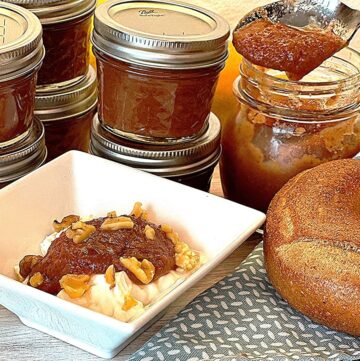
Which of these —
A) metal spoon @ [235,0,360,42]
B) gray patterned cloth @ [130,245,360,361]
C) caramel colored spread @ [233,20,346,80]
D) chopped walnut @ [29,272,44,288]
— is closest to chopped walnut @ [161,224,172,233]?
gray patterned cloth @ [130,245,360,361]

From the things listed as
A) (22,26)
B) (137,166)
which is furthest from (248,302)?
(22,26)

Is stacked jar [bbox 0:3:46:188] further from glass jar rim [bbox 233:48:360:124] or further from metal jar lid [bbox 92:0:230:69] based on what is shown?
glass jar rim [bbox 233:48:360:124]

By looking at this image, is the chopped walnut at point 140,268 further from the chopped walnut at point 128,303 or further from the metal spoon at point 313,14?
the metal spoon at point 313,14

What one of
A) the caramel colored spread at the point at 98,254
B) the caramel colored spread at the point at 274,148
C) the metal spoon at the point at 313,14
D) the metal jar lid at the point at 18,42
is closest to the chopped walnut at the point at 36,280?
the caramel colored spread at the point at 98,254

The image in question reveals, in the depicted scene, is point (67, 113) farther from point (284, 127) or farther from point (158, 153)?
point (284, 127)

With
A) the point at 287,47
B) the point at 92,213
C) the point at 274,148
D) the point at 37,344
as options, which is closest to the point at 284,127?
A: the point at 274,148

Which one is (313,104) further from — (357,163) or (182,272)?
(182,272)
